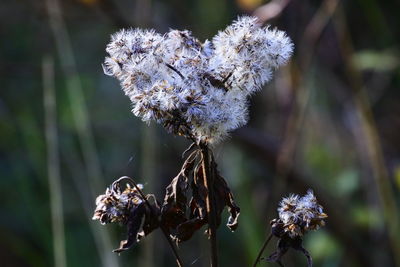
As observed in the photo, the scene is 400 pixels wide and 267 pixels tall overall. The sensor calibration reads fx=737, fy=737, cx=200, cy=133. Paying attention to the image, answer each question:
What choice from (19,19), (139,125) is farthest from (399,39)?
(19,19)

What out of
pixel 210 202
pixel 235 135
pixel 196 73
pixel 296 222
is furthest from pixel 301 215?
pixel 235 135

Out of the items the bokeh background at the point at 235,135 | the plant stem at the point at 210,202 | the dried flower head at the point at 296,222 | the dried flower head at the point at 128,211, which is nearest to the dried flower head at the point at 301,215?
the dried flower head at the point at 296,222

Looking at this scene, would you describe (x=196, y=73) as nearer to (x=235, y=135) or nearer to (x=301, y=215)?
(x=301, y=215)

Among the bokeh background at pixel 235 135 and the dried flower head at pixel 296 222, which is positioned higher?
the bokeh background at pixel 235 135

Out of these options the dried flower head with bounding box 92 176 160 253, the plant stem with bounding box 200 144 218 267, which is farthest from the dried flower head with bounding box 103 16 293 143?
the dried flower head with bounding box 92 176 160 253

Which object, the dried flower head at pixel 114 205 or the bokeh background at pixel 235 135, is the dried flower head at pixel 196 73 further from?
the bokeh background at pixel 235 135
